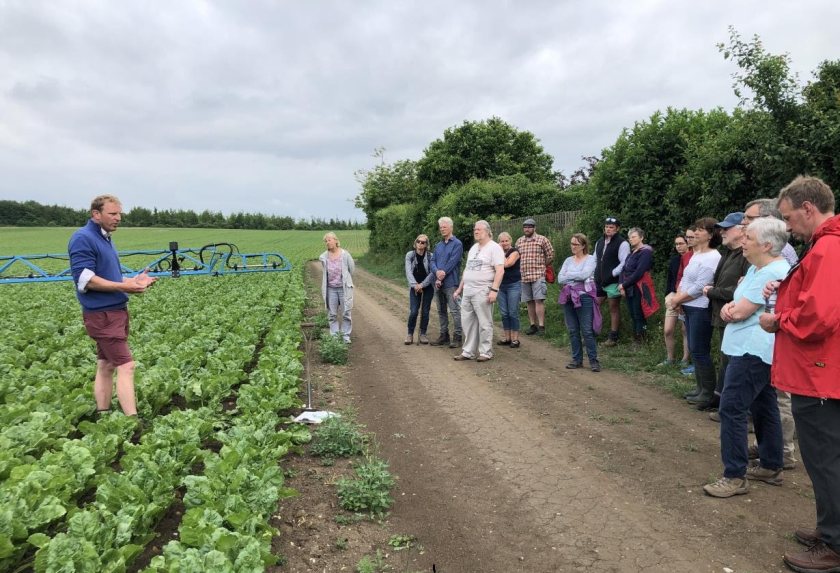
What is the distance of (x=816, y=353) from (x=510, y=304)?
19.9 ft

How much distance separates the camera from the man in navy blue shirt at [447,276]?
859 centimetres

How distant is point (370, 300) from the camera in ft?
50.1

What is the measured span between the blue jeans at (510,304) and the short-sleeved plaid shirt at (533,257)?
Result: 601mm

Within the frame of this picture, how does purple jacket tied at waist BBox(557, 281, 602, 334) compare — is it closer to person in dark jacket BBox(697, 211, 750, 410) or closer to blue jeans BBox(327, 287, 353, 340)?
person in dark jacket BBox(697, 211, 750, 410)

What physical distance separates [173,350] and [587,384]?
565 centimetres

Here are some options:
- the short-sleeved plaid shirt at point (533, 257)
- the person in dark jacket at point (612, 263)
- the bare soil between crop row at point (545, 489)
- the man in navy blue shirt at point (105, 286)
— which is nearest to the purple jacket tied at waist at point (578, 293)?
the bare soil between crop row at point (545, 489)

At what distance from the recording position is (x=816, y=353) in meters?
2.88

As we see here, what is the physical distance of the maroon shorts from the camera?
4707mm

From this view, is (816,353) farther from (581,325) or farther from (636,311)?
(636,311)

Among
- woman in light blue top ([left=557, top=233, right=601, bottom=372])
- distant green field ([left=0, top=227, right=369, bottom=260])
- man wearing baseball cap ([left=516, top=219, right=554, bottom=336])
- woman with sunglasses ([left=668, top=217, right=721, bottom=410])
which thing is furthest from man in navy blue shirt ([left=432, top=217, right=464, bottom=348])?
distant green field ([left=0, top=227, right=369, bottom=260])

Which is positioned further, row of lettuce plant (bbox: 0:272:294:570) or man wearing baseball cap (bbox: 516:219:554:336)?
man wearing baseball cap (bbox: 516:219:554:336)

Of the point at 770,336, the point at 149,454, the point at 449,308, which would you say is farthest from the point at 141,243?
the point at 770,336

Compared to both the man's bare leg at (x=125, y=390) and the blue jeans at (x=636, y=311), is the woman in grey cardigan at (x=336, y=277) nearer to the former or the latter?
the man's bare leg at (x=125, y=390)

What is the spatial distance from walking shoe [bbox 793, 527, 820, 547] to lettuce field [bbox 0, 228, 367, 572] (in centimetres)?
304
